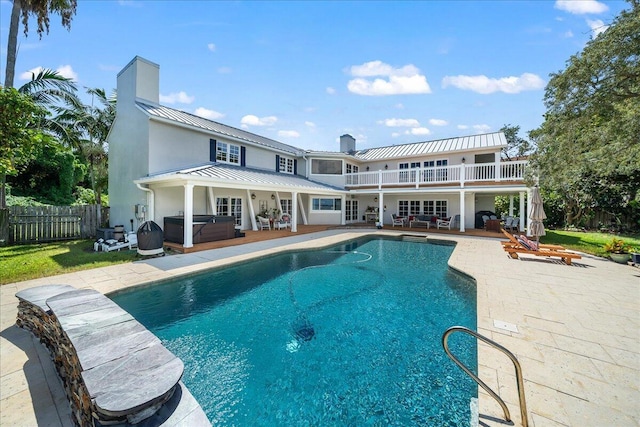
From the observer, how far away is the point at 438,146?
18.4 meters

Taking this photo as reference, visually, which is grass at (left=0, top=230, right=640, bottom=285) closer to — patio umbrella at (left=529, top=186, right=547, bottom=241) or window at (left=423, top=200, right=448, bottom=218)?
patio umbrella at (left=529, top=186, right=547, bottom=241)

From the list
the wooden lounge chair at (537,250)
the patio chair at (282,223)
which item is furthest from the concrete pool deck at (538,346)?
the patio chair at (282,223)

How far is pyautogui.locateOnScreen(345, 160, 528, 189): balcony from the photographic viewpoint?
14.1m

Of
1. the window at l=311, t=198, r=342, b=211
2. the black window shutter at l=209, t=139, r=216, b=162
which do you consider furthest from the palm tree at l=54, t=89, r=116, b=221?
the window at l=311, t=198, r=342, b=211

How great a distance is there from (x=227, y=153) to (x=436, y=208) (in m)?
14.3

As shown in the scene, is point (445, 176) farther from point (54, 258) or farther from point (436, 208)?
point (54, 258)

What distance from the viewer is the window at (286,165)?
18.1 m

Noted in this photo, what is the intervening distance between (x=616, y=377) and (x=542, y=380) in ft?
3.02

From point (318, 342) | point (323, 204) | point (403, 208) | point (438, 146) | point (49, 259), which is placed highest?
point (438, 146)

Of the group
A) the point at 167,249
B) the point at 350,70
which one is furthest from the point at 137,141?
the point at 350,70

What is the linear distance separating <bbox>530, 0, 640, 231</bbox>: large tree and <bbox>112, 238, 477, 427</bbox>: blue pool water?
815 cm

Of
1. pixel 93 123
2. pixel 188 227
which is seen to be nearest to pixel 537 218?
pixel 188 227

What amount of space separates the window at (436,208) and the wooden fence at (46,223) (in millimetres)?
19640

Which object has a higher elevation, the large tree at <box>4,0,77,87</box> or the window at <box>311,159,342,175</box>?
the large tree at <box>4,0,77,87</box>
